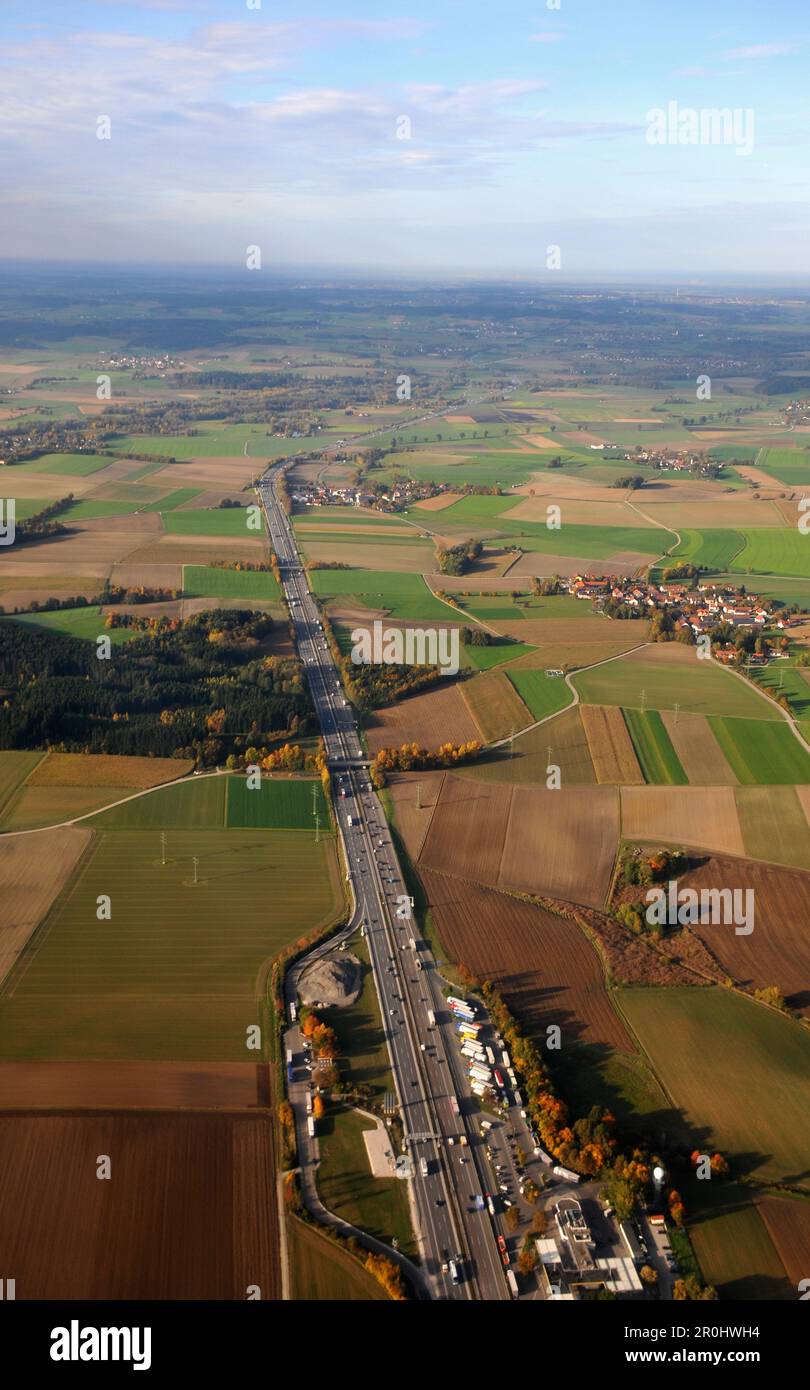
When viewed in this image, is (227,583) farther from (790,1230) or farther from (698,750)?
(790,1230)

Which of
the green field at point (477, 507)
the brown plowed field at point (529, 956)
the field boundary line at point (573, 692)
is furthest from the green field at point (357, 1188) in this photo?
the green field at point (477, 507)

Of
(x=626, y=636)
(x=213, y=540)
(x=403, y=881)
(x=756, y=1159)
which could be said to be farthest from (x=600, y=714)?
(x=213, y=540)

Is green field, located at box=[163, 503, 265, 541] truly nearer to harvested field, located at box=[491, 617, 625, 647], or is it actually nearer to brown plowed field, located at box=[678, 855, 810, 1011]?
harvested field, located at box=[491, 617, 625, 647]

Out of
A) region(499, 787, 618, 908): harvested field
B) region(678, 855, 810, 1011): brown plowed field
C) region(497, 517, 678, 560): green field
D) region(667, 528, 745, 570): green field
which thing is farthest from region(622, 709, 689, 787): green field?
region(497, 517, 678, 560): green field

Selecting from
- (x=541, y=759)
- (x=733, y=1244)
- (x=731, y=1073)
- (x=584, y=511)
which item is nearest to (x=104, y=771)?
(x=541, y=759)

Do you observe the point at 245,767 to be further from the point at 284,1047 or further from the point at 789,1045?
the point at 789,1045

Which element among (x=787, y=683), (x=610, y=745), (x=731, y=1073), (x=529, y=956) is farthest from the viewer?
(x=787, y=683)

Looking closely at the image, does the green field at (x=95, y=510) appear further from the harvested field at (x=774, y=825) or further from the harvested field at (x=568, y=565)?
the harvested field at (x=774, y=825)
